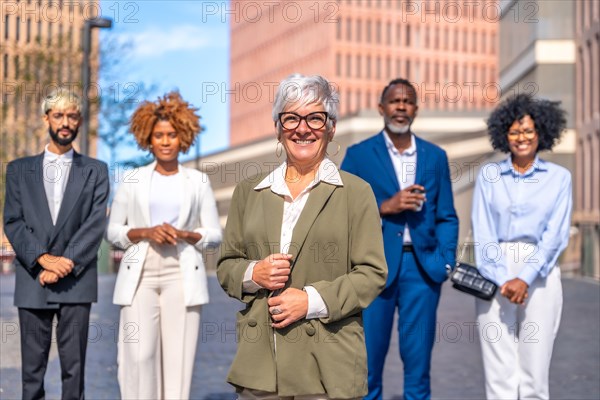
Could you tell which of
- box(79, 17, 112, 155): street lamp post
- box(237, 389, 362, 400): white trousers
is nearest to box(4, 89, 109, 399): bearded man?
box(237, 389, 362, 400): white trousers

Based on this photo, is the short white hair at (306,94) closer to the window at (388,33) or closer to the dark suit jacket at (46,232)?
the dark suit jacket at (46,232)

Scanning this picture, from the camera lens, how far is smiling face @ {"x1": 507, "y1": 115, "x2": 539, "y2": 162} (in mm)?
7023

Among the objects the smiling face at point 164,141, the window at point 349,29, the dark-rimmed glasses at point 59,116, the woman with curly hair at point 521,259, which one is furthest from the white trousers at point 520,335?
the window at point 349,29

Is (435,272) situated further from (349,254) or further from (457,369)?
(457,369)

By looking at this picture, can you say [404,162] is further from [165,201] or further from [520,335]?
[165,201]

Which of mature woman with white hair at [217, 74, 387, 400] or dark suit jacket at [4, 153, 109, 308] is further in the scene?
dark suit jacket at [4, 153, 109, 308]

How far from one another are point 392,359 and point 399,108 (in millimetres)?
5137

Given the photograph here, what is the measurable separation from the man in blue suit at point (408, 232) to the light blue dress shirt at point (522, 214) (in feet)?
1.10

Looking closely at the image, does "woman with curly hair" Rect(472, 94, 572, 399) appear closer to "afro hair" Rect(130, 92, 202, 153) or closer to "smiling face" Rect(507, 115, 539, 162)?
"smiling face" Rect(507, 115, 539, 162)

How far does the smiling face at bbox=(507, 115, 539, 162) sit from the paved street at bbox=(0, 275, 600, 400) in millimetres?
2764

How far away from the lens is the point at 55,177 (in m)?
7.07

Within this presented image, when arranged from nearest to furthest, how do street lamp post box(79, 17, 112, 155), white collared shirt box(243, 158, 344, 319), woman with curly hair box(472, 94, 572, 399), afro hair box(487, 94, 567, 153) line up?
white collared shirt box(243, 158, 344, 319)
woman with curly hair box(472, 94, 572, 399)
afro hair box(487, 94, 567, 153)
street lamp post box(79, 17, 112, 155)

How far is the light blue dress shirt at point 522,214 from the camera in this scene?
6.80 meters

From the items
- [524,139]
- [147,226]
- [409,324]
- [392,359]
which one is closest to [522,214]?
[524,139]
